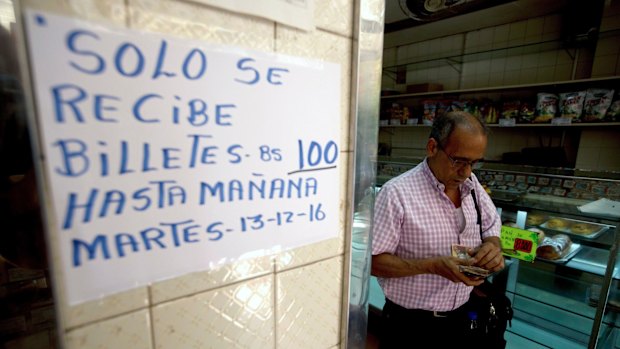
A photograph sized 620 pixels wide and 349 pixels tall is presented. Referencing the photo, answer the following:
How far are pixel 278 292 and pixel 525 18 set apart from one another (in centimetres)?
451

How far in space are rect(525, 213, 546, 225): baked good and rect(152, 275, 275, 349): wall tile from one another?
72.4 inches

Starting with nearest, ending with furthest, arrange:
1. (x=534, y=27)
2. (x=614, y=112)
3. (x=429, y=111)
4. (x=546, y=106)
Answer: (x=614, y=112), (x=546, y=106), (x=534, y=27), (x=429, y=111)

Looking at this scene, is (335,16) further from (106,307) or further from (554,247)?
(554,247)

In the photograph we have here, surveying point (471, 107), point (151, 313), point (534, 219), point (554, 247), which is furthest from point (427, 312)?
point (471, 107)

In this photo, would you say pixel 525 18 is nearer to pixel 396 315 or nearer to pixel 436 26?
pixel 436 26

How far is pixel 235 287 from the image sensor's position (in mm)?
492

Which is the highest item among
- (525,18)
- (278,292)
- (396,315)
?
(525,18)

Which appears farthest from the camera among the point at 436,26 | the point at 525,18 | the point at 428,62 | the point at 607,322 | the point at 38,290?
the point at 428,62

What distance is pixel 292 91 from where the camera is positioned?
477mm

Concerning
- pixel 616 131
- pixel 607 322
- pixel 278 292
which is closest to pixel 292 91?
pixel 278 292

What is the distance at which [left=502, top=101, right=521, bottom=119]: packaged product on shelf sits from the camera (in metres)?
3.37

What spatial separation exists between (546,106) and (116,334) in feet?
13.0

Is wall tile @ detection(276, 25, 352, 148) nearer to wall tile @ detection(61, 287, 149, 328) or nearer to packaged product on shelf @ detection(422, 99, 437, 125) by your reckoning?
wall tile @ detection(61, 287, 149, 328)

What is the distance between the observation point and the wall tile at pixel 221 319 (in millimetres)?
441
